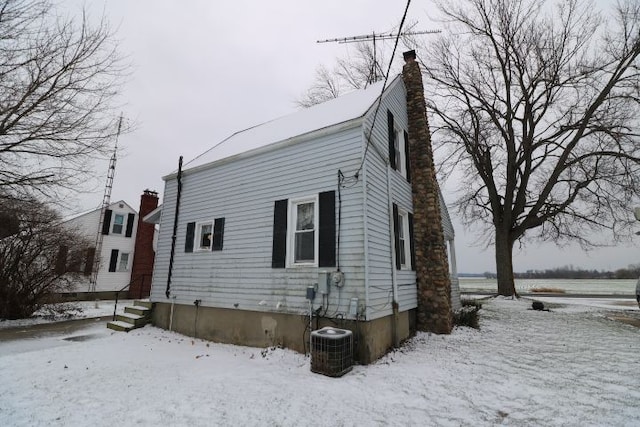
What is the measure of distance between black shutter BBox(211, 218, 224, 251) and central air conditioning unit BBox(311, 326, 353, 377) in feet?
14.6

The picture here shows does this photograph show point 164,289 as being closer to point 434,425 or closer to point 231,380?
point 231,380

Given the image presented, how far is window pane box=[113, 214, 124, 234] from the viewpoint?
67.9ft

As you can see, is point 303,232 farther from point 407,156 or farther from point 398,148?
point 407,156

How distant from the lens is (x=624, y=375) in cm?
502

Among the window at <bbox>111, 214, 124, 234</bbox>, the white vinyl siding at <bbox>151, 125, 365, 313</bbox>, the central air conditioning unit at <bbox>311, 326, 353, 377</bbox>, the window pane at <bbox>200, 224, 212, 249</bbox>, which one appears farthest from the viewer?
the window at <bbox>111, 214, 124, 234</bbox>

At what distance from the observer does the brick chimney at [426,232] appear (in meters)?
8.20

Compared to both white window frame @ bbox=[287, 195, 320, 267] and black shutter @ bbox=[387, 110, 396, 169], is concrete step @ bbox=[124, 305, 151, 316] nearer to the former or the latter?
white window frame @ bbox=[287, 195, 320, 267]

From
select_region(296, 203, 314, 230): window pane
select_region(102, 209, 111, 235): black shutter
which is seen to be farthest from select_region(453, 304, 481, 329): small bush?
select_region(102, 209, 111, 235): black shutter

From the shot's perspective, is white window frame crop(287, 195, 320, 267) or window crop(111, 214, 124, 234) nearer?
white window frame crop(287, 195, 320, 267)

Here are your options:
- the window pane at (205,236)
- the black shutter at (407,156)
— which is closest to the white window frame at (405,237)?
the black shutter at (407,156)

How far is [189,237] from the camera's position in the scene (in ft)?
30.9

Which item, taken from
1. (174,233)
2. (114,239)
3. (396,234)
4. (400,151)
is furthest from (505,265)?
(114,239)

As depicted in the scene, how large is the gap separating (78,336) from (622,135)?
961 inches

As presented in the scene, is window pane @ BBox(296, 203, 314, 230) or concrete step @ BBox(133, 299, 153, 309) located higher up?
window pane @ BBox(296, 203, 314, 230)
